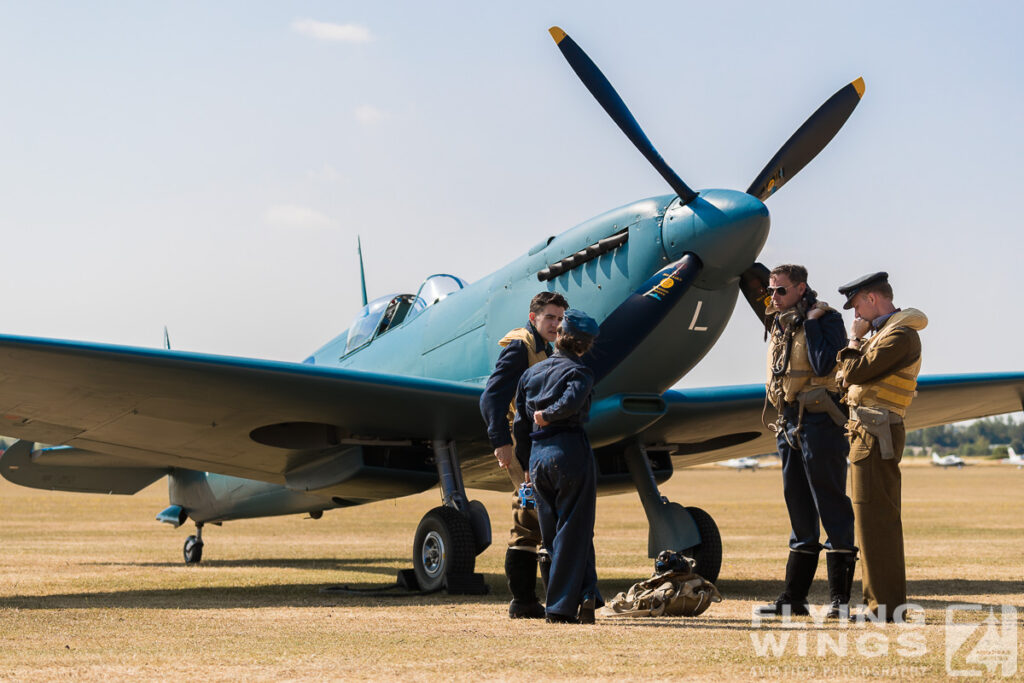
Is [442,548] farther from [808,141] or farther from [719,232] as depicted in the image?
[808,141]

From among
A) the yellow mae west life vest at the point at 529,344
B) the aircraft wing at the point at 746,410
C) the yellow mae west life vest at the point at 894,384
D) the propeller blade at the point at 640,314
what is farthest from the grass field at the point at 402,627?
the propeller blade at the point at 640,314

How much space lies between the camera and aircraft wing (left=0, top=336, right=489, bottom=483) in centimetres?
700

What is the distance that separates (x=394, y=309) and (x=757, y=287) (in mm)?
3914

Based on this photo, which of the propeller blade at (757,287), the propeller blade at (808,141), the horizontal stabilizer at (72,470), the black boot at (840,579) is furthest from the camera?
the horizontal stabilizer at (72,470)

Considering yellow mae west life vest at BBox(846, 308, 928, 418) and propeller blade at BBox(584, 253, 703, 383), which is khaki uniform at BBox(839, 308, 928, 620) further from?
propeller blade at BBox(584, 253, 703, 383)

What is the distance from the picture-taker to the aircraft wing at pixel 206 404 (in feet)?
23.0

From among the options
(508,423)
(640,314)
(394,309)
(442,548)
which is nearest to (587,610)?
(508,423)

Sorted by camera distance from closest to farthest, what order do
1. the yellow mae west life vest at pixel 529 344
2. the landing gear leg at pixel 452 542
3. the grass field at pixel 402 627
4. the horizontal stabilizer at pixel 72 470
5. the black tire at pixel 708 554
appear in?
1. the grass field at pixel 402 627
2. the yellow mae west life vest at pixel 529 344
3. the landing gear leg at pixel 452 542
4. the black tire at pixel 708 554
5. the horizontal stabilizer at pixel 72 470

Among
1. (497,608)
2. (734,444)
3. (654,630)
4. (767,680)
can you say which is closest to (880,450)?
(654,630)

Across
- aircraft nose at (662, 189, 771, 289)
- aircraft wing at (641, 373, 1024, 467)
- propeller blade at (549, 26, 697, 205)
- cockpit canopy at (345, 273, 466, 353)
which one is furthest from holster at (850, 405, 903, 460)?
cockpit canopy at (345, 273, 466, 353)

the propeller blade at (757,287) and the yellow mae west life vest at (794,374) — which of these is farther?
the propeller blade at (757,287)

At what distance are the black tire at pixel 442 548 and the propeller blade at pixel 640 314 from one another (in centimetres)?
150

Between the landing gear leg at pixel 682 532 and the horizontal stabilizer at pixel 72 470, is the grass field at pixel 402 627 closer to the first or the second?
the landing gear leg at pixel 682 532

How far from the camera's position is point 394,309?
10305 millimetres
